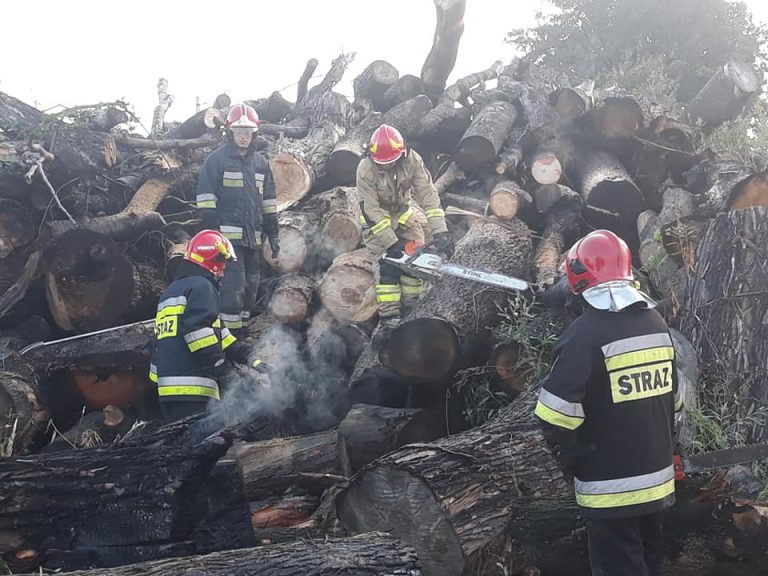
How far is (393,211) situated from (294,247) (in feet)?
3.53

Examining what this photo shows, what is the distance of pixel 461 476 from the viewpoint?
324cm

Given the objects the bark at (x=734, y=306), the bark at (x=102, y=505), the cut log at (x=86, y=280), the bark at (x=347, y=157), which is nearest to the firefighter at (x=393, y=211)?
the bark at (x=347, y=157)

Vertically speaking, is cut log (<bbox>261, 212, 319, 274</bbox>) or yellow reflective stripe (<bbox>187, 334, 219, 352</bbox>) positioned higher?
cut log (<bbox>261, 212, 319, 274</bbox>)

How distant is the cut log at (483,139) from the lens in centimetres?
716

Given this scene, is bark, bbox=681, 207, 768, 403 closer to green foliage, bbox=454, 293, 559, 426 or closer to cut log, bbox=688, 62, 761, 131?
green foliage, bbox=454, 293, 559, 426

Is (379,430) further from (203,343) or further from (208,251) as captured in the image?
(208,251)

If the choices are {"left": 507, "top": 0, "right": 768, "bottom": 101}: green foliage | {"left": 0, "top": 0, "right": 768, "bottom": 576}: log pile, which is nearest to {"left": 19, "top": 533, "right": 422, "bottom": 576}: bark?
{"left": 0, "top": 0, "right": 768, "bottom": 576}: log pile

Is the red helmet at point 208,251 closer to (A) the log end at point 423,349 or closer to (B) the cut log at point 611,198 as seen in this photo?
(A) the log end at point 423,349

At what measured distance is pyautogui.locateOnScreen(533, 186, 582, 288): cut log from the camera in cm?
578

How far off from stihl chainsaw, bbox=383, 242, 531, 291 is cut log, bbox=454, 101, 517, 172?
1.84m

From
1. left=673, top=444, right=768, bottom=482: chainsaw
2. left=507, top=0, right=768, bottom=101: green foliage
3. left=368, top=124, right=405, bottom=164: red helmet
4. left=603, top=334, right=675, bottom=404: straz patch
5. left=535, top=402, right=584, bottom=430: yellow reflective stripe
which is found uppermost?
left=507, top=0, right=768, bottom=101: green foliage

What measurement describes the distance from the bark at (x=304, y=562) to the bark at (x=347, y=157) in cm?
535

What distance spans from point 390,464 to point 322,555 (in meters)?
0.64

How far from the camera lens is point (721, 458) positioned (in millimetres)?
3348
